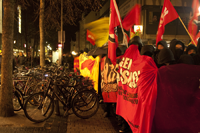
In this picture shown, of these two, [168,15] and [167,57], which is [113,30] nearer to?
[167,57]

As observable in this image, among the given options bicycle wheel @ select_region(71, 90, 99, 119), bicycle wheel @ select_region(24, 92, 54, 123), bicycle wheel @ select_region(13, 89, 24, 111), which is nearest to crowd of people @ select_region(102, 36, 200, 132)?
bicycle wheel @ select_region(71, 90, 99, 119)

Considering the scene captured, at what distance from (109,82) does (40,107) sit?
2.02 metres

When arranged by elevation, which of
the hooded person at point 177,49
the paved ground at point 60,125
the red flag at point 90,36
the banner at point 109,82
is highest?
the red flag at point 90,36

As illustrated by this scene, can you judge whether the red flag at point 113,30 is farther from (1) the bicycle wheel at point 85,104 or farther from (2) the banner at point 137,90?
(1) the bicycle wheel at point 85,104

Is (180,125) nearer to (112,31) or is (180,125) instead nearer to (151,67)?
(151,67)

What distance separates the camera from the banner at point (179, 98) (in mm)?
3090

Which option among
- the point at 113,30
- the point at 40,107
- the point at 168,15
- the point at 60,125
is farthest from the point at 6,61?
the point at 168,15

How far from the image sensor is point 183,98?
3117 millimetres

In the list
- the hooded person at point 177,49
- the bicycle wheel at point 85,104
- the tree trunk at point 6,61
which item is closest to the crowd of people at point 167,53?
the hooded person at point 177,49

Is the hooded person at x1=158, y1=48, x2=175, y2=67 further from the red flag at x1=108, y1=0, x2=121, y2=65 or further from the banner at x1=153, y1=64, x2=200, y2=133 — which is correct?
the red flag at x1=108, y1=0, x2=121, y2=65

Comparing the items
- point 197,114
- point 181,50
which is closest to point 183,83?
point 197,114

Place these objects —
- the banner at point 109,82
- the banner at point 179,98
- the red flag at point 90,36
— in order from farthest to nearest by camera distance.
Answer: the red flag at point 90,36 → the banner at point 109,82 → the banner at point 179,98

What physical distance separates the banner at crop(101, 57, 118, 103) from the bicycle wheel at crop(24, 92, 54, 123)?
1552 mm

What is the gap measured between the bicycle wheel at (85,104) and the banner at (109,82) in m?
0.47
